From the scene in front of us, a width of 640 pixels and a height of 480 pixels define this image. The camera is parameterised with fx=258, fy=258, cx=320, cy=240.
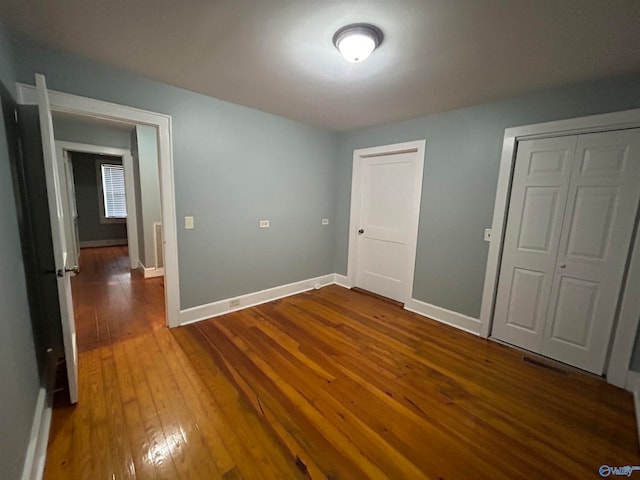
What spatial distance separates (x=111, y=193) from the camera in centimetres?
676

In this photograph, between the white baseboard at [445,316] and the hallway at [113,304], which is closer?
the hallway at [113,304]

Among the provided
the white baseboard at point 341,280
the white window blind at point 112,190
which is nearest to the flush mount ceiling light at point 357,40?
the white baseboard at point 341,280

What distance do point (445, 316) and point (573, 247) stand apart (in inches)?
53.4

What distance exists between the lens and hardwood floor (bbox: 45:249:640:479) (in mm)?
1371

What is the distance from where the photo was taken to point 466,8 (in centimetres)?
133

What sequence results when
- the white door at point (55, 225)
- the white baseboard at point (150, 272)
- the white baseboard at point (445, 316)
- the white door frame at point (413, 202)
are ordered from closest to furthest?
the white door at point (55, 225) < the white baseboard at point (445, 316) < the white door frame at point (413, 202) < the white baseboard at point (150, 272)

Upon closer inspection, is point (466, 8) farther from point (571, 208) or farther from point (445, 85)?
point (571, 208)

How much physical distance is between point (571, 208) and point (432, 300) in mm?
1581

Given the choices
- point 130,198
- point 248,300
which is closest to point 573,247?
point 248,300

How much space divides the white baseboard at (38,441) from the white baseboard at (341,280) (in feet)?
11.0

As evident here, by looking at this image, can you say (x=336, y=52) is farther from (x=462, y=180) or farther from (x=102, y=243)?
(x=102, y=243)

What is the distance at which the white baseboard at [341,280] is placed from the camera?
13.7ft

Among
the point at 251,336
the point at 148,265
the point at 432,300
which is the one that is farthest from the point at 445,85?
the point at 148,265

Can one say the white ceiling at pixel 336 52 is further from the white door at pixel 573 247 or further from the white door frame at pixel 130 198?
the white door frame at pixel 130 198
